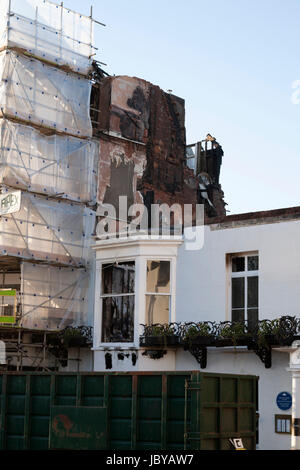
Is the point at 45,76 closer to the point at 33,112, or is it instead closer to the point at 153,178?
the point at 33,112

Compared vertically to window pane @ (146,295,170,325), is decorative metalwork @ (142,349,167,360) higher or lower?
lower

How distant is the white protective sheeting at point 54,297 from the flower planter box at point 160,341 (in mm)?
3447

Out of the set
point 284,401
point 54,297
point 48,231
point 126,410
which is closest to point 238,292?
point 284,401

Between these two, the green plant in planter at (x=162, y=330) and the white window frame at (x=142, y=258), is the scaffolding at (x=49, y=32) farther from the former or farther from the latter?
the green plant in planter at (x=162, y=330)

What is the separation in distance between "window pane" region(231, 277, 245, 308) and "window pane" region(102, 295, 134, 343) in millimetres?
3042

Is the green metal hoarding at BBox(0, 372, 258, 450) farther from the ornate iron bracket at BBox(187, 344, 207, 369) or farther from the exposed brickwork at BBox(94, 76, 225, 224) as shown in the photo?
the exposed brickwork at BBox(94, 76, 225, 224)

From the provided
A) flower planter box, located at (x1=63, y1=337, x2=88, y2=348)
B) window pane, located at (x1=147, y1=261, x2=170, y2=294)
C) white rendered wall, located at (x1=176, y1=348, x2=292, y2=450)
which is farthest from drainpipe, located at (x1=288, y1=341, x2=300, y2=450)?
flower planter box, located at (x1=63, y1=337, x2=88, y2=348)

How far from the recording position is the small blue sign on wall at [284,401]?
62.1ft

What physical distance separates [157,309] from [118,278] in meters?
1.77

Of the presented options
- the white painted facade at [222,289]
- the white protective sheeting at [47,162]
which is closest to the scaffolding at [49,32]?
the white protective sheeting at [47,162]

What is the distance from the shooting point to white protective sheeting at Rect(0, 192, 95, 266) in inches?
917

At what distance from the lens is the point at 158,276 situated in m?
22.1

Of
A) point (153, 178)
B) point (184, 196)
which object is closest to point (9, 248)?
point (153, 178)

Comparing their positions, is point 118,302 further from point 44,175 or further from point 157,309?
point 44,175
